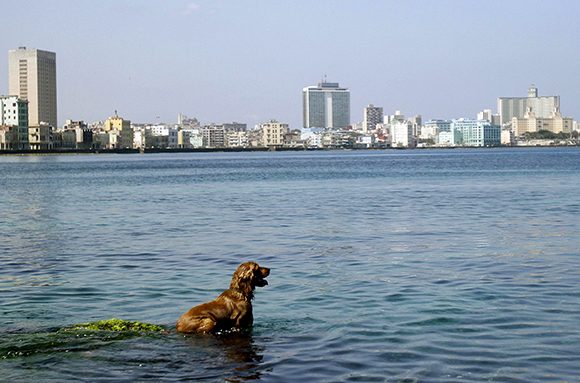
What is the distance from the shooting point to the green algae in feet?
39.1

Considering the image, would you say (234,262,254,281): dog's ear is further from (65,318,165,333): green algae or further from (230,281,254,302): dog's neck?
(65,318,165,333): green algae

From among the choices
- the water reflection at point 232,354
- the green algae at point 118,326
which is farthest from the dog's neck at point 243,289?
the green algae at point 118,326

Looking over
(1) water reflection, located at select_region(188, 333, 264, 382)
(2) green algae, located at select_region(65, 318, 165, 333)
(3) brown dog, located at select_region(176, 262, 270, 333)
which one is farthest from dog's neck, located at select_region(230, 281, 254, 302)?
(2) green algae, located at select_region(65, 318, 165, 333)

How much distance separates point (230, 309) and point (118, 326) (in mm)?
1605

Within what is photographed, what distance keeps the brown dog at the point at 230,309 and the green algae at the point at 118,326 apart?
1.75 ft

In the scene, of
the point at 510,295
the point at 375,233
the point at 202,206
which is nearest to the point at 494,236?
the point at 375,233

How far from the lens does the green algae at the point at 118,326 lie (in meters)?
11.9

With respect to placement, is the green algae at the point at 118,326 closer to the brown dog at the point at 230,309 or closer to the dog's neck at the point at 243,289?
the brown dog at the point at 230,309

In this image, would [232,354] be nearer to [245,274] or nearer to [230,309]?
[230,309]

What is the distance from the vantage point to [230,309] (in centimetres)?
1150

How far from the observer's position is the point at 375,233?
26.0 meters

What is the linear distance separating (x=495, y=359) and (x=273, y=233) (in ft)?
53.3

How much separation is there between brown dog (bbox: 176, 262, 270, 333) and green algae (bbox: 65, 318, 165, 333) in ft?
1.75

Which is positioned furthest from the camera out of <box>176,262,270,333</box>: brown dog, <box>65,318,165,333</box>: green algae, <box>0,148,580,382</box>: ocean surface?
<box>65,318,165,333</box>: green algae
